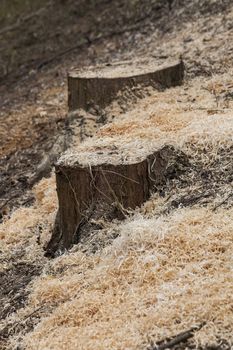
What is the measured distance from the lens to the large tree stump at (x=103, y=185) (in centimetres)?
523

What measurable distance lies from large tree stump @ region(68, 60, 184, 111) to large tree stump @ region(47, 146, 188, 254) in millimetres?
2158

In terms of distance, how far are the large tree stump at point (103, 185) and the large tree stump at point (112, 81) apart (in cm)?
216

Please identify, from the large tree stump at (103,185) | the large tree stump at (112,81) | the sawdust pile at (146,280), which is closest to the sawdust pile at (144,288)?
the sawdust pile at (146,280)

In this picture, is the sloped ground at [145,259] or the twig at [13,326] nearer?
the sloped ground at [145,259]

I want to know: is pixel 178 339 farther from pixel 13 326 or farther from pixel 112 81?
pixel 112 81

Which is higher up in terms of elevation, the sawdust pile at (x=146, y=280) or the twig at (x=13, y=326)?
the sawdust pile at (x=146, y=280)

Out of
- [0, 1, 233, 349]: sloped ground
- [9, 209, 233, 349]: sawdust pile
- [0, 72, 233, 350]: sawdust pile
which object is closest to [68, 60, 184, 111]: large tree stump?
[0, 1, 233, 349]: sloped ground

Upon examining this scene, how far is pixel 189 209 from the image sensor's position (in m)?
4.93

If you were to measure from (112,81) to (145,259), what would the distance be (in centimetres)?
345

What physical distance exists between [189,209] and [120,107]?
2.74 metres

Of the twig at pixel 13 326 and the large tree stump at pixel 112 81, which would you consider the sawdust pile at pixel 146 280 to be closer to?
the twig at pixel 13 326

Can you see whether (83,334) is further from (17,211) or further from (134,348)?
(17,211)

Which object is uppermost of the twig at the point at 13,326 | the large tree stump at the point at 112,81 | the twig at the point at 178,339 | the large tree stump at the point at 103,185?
the large tree stump at the point at 112,81

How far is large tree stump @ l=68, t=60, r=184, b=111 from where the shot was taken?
7535mm
